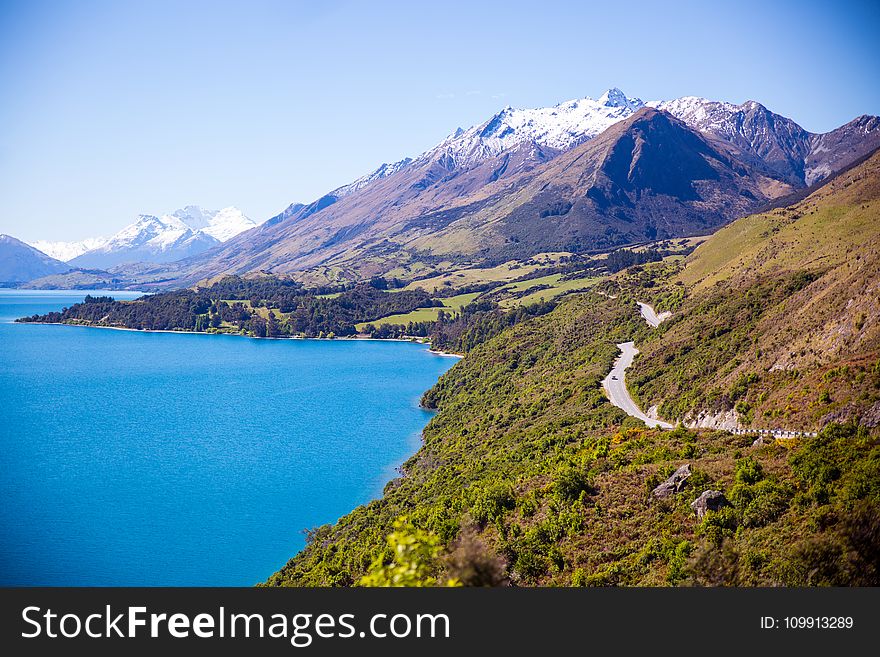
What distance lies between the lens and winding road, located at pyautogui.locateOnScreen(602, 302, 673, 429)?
212 ft

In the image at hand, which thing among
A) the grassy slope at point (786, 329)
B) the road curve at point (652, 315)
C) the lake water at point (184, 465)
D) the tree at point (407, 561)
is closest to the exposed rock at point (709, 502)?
the grassy slope at point (786, 329)

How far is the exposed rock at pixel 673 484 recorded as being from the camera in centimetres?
3619

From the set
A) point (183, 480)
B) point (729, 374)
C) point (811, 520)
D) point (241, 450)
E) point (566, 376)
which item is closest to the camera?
point (811, 520)

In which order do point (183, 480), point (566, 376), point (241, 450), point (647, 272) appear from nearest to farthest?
point (183, 480) → point (566, 376) → point (241, 450) → point (647, 272)

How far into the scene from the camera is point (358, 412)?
121938mm

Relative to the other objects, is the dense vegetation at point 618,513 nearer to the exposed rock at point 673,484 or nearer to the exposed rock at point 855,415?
the exposed rock at point 673,484

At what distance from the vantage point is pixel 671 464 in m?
41.0

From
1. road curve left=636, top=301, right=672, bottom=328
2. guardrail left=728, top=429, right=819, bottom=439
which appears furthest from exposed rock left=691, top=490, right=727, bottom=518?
road curve left=636, top=301, right=672, bottom=328

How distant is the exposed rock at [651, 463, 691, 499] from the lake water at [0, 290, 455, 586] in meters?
39.6

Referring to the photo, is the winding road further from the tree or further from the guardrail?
the tree

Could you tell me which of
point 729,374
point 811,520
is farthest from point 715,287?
point 811,520

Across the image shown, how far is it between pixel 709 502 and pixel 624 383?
47.2m
